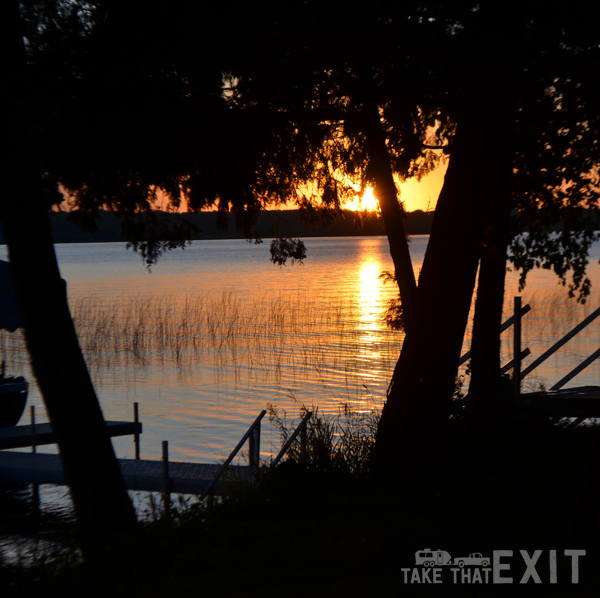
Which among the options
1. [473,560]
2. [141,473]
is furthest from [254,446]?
[473,560]

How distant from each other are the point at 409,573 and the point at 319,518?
1733 mm

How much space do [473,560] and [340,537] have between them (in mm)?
1168

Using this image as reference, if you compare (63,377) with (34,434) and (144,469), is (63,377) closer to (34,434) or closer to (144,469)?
(144,469)

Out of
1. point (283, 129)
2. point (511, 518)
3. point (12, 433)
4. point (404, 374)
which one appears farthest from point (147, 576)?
point (12, 433)

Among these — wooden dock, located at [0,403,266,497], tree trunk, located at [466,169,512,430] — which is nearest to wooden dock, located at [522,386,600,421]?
tree trunk, located at [466,169,512,430]

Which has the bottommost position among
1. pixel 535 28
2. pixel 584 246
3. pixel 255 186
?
pixel 584 246

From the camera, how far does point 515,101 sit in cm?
942

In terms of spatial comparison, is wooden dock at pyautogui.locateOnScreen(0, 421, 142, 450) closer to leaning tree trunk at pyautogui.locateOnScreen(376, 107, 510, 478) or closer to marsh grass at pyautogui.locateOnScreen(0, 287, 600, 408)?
marsh grass at pyautogui.locateOnScreen(0, 287, 600, 408)

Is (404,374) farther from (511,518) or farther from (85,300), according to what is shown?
(85,300)

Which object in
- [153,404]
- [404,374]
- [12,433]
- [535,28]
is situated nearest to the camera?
[535,28]

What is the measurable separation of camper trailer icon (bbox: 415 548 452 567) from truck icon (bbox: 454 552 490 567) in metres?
0.07

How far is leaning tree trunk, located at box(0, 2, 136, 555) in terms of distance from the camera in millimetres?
7160

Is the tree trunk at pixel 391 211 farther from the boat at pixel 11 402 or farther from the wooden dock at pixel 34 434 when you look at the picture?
the boat at pixel 11 402

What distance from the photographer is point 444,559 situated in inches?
232
